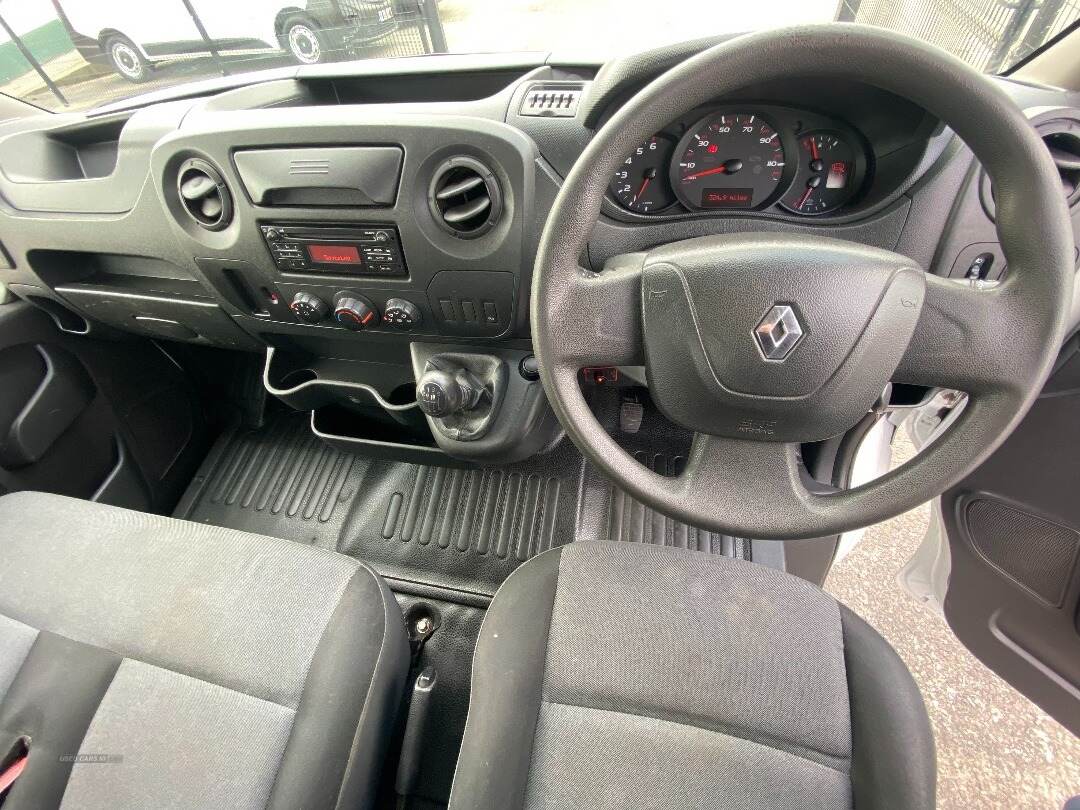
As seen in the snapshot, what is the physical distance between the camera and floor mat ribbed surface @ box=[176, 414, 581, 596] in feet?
4.70

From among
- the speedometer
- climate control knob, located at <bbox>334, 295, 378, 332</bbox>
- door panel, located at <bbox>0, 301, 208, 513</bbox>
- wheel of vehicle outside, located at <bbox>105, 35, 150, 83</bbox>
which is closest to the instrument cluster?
the speedometer

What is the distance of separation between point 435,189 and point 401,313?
0.25 m

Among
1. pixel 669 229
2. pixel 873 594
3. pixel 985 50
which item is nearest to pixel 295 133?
pixel 669 229

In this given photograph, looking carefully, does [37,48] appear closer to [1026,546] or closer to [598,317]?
[598,317]

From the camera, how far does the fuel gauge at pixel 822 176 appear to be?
2.66 ft

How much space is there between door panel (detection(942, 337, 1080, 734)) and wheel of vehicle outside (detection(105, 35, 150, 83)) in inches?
87.9

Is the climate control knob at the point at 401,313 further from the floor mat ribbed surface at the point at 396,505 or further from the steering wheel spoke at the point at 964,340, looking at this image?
the steering wheel spoke at the point at 964,340

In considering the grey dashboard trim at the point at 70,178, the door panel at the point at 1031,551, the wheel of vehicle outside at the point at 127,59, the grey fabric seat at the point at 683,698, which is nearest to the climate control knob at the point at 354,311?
the grey dashboard trim at the point at 70,178

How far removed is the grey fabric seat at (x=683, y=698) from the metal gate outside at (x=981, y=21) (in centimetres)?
84

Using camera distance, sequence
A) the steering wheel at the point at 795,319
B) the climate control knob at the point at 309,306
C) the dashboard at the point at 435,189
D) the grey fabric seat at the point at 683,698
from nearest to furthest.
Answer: the steering wheel at the point at 795,319 → the grey fabric seat at the point at 683,698 → the dashboard at the point at 435,189 → the climate control knob at the point at 309,306

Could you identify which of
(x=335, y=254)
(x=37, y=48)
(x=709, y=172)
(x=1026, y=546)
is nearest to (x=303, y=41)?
(x=37, y=48)

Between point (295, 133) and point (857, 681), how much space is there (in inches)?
45.5

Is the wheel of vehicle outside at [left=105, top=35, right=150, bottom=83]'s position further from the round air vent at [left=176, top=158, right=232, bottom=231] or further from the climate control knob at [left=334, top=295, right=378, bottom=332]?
the climate control knob at [left=334, top=295, right=378, bottom=332]

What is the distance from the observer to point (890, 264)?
2.10ft
